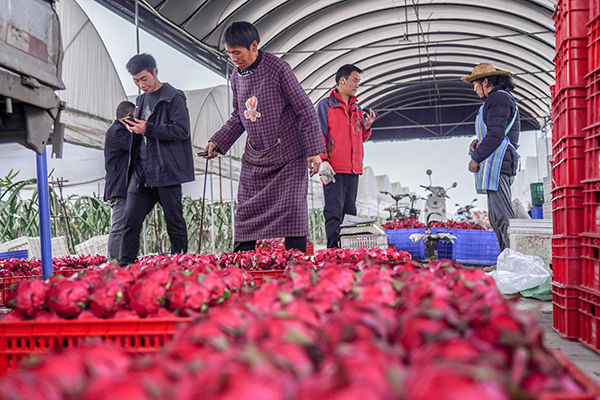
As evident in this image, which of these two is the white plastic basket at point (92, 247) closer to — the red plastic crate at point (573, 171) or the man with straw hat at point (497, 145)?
the man with straw hat at point (497, 145)

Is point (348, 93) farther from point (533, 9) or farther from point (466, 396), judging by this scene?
point (533, 9)

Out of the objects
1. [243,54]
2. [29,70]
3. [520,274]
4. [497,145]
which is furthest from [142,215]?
[497,145]

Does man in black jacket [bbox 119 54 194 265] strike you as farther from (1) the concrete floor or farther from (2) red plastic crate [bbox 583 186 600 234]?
(2) red plastic crate [bbox 583 186 600 234]

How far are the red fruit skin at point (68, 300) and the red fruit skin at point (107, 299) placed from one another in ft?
0.10

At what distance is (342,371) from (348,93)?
4737mm

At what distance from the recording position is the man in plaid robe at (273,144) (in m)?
3.55

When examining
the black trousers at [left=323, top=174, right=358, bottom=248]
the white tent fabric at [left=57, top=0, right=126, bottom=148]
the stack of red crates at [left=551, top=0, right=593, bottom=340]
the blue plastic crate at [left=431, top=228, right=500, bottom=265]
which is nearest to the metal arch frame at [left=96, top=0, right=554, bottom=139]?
the white tent fabric at [left=57, top=0, right=126, bottom=148]

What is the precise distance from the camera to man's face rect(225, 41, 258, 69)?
11.6 feet

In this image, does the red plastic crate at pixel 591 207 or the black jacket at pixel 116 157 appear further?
the black jacket at pixel 116 157

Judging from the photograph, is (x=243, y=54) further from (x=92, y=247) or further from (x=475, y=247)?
(x=475, y=247)

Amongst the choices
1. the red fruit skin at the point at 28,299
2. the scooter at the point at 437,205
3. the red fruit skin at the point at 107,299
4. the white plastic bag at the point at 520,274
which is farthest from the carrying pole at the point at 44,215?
the scooter at the point at 437,205

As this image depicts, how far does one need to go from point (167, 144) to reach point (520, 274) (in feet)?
9.40

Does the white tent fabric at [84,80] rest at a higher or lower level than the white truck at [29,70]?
higher

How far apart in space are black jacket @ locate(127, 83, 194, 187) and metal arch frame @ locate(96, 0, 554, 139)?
10.1 feet
